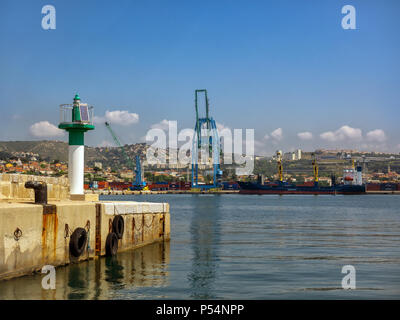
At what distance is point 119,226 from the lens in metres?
17.2

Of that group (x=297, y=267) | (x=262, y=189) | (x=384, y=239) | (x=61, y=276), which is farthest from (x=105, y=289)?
(x=262, y=189)

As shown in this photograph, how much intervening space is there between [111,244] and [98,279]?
142 inches

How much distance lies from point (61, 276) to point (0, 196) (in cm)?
438

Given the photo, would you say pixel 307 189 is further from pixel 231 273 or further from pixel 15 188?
pixel 15 188

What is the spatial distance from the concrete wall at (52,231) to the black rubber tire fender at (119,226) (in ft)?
0.72

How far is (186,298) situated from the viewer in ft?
36.3

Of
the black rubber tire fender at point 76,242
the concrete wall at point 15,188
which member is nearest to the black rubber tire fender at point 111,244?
the black rubber tire fender at point 76,242

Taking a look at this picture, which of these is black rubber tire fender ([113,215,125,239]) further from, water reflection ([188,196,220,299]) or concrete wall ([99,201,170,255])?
water reflection ([188,196,220,299])

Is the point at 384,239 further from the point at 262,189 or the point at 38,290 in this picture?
the point at 262,189

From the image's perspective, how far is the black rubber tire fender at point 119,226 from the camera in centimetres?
1686

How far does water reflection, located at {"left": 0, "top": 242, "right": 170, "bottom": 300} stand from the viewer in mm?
10595

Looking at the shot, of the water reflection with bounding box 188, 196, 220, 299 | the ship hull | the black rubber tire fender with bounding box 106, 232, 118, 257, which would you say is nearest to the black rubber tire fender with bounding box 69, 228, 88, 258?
the black rubber tire fender with bounding box 106, 232, 118, 257

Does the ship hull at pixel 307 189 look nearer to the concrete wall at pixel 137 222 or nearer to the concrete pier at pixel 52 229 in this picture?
the concrete wall at pixel 137 222

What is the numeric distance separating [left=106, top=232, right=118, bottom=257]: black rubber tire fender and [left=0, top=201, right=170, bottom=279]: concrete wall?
16 centimetres
